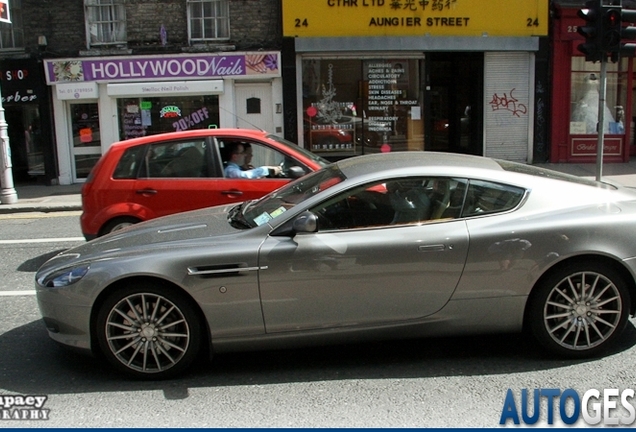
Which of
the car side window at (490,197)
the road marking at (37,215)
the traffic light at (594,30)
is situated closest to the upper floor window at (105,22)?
the road marking at (37,215)

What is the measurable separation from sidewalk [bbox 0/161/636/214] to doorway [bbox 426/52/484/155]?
2.10 meters

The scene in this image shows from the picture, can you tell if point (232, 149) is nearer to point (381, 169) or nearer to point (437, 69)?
point (381, 169)

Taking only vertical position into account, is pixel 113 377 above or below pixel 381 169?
below

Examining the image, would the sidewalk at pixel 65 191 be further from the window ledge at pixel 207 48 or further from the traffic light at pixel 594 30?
the window ledge at pixel 207 48

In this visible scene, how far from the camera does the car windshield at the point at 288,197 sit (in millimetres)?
4211

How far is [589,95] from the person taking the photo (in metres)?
15.2

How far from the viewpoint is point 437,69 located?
53.2 feet

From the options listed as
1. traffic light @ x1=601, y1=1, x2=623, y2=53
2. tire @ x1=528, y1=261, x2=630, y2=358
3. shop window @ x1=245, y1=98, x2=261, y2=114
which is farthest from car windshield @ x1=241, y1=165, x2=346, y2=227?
shop window @ x1=245, y1=98, x2=261, y2=114

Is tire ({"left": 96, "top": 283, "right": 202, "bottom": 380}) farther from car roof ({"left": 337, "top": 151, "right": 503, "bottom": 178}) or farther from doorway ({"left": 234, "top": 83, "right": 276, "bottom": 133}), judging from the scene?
doorway ({"left": 234, "top": 83, "right": 276, "bottom": 133})

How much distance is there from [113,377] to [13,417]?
69cm

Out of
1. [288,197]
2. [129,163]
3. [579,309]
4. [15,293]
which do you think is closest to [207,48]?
[129,163]

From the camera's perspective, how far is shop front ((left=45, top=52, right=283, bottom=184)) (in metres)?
14.3

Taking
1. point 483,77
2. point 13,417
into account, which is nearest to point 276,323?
point 13,417

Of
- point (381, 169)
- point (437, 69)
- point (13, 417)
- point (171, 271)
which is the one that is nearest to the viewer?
point (13, 417)
